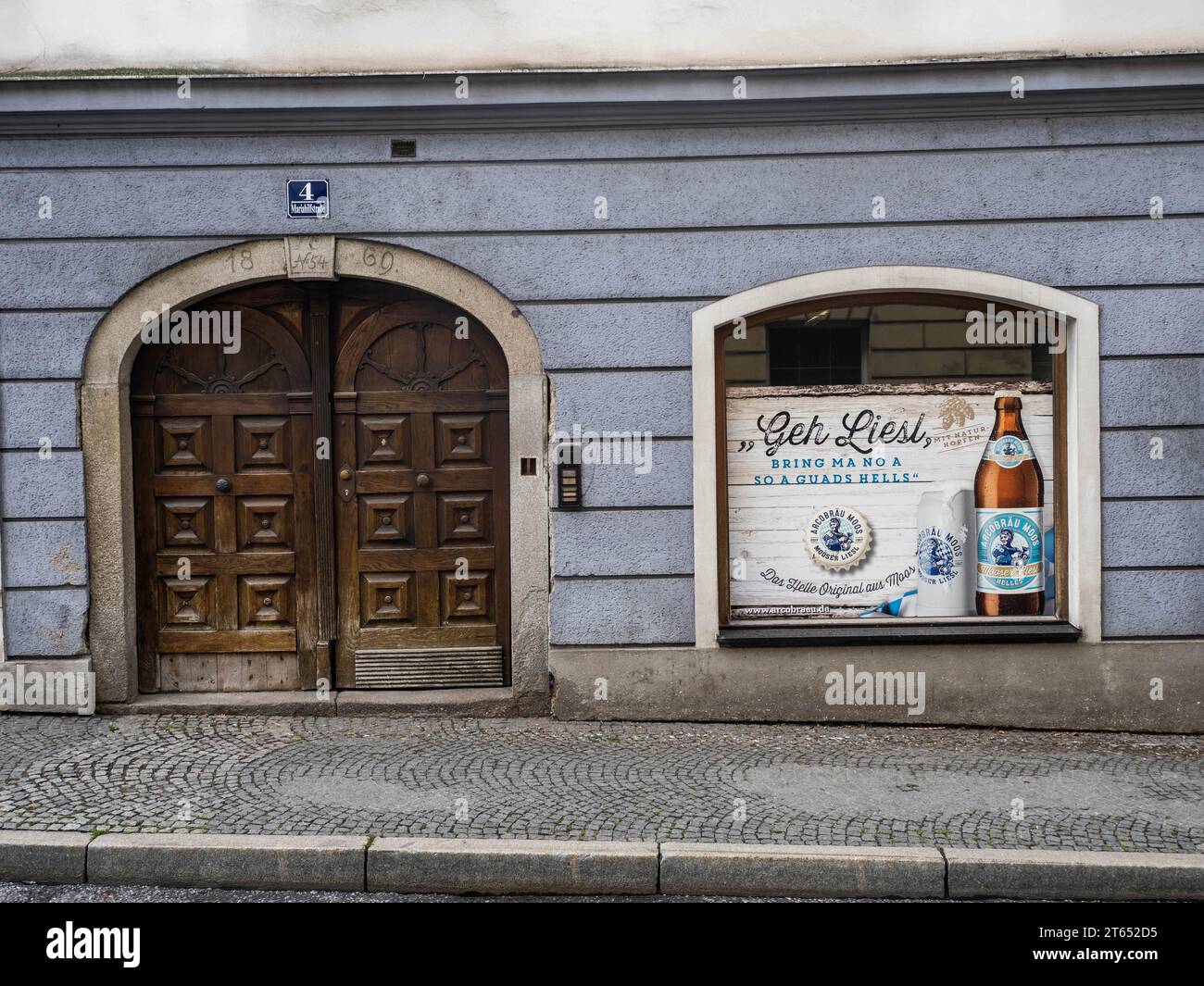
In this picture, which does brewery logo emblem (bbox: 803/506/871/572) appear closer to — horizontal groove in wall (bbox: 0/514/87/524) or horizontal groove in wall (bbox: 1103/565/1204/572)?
horizontal groove in wall (bbox: 1103/565/1204/572)

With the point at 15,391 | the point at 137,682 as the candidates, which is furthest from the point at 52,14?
the point at 137,682

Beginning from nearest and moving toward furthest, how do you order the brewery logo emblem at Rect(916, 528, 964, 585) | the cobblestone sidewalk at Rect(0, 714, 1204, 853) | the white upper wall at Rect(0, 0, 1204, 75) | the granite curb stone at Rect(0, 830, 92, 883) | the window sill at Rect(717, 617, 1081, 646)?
the granite curb stone at Rect(0, 830, 92, 883) < the cobblestone sidewalk at Rect(0, 714, 1204, 853) < the white upper wall at Rect(0, 0, 1204, 75) < the window sill at Rect(717, 617, 1081, 646) < the brewery logo emblem at Rect(916, 528, 964, 585)

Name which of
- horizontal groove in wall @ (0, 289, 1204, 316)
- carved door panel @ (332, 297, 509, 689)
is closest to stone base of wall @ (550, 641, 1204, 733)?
carved door panel @ (332, 297, 509, 689)

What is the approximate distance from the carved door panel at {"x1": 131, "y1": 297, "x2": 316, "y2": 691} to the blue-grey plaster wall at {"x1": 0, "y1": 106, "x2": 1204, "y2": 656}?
1.51 feet

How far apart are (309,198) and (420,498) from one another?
2015mm

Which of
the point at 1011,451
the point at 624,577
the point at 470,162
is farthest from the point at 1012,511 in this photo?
the point at 470,162

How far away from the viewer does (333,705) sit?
261 inches

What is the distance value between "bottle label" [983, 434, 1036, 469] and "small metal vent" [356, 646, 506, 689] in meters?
3.57

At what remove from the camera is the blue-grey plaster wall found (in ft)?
20.8

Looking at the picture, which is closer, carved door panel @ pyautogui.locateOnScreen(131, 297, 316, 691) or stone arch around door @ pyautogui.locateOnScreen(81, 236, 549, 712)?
stone arch around door @ pyautogui.locateOnScreen(81, 236, 549, 712)

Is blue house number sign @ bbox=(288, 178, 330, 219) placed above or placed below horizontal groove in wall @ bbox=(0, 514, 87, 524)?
above

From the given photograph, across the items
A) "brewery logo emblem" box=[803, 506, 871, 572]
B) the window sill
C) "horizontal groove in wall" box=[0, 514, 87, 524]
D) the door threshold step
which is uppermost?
"horizontal groove in wall" box=[0, 514, 87, 524]

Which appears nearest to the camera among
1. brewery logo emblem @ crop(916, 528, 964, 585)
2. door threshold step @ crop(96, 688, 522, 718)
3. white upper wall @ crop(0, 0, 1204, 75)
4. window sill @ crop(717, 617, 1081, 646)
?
white upper wall @ crop(0, 0, 1204, 75)

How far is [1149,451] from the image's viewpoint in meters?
6.37
